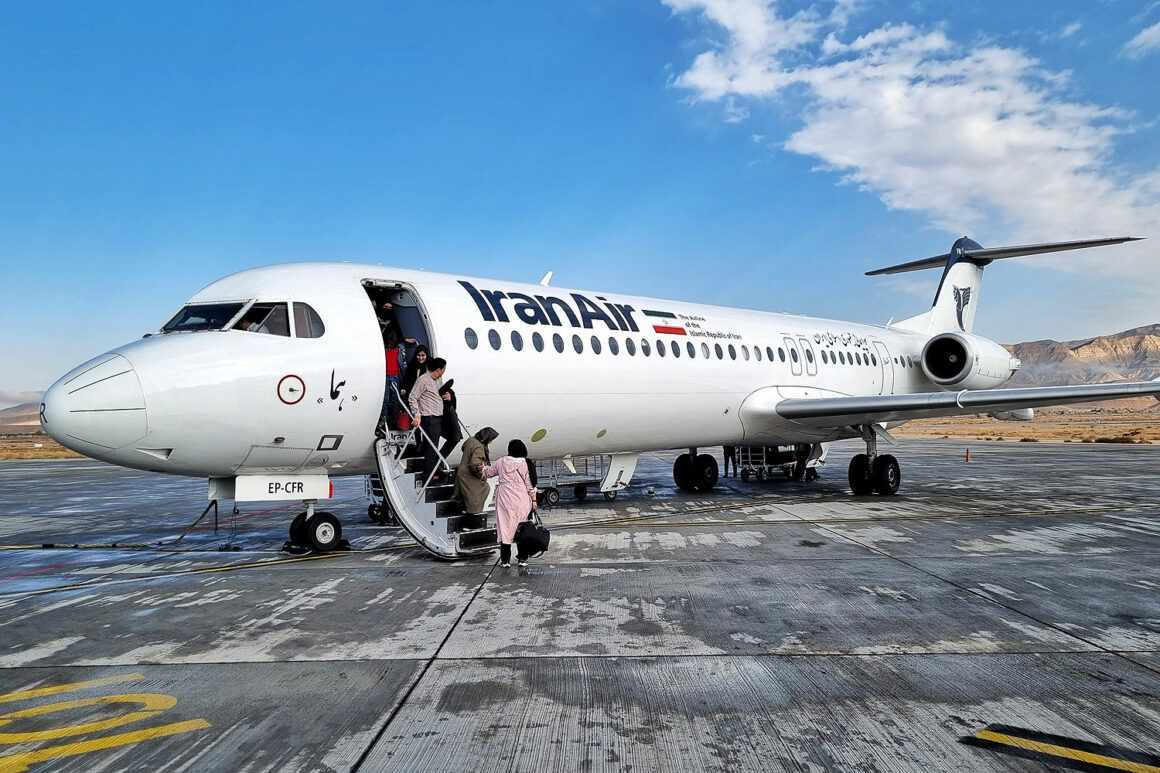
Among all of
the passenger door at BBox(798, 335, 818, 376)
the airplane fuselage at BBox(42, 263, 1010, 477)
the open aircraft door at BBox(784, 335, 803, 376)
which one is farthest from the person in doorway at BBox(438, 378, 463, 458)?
the passenger door at BBox(798, 335, 818, 376)

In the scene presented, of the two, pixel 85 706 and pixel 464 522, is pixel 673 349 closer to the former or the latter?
pixel 464 522

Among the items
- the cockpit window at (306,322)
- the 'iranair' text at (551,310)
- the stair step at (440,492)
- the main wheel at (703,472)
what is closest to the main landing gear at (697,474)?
the main wheel at (703,472)

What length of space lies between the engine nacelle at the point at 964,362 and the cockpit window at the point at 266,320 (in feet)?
52.1

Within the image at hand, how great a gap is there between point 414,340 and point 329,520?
2.49 metres

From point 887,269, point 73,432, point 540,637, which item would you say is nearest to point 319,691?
point 540,637

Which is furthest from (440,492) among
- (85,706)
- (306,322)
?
(85,706)

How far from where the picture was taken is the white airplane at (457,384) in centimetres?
772

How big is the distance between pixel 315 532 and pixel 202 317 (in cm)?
281

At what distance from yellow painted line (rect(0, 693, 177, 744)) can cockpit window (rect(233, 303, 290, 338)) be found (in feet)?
15.8

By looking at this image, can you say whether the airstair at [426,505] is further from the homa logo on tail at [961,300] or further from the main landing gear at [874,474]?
the homa logo on tail at [961,300]

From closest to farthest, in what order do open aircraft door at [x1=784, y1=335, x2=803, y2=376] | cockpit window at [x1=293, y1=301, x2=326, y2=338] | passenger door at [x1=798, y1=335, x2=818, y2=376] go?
1. cockpit window at [x1=293, y1=301, x2=326, y2=338]
2. open aircraft door at [x1=784, y1=335, x2=803, y2=376]
3. passenger door at [x1=798, y1=335, x2=818, y2=376]

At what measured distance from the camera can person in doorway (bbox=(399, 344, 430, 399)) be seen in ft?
31.4

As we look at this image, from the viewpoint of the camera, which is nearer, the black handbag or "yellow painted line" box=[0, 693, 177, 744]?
"yellow painted line" box=[0, 693, 177, 744]

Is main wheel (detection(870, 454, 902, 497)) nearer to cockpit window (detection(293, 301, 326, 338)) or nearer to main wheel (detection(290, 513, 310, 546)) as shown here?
main wheel (detection(290, 513, 310, 546))
